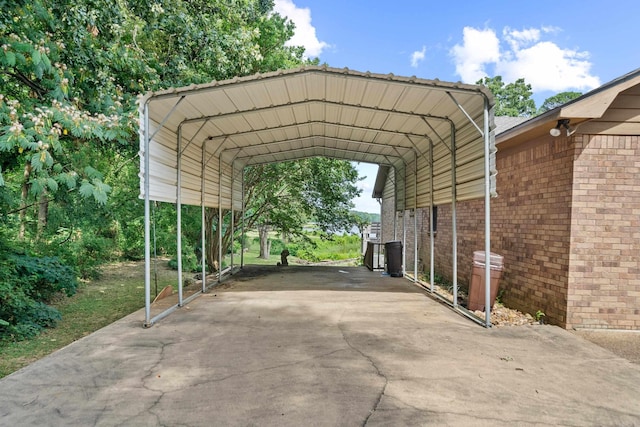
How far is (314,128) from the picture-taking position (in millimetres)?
8422

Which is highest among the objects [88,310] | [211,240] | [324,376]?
[211,240]

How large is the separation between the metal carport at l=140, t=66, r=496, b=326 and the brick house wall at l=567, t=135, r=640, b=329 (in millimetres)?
1095

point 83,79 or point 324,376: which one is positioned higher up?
point 83,79

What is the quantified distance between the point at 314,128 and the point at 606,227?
546 cm

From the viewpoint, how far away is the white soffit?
5.25 metres

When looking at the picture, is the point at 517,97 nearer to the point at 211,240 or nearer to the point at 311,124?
the point at 211,240

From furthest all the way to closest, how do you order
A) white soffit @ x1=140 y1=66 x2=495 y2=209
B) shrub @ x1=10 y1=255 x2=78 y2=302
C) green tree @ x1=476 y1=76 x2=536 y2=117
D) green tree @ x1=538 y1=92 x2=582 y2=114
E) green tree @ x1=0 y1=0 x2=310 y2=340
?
green tree @ x1=476 y1=76 x2=536 y2=117
green tree @ x1=538 y1=92 x2=582 y2=114
shrub @ x1=10 y1=255 x2=78 y2=302
white soffit @ x1=140 y1=66 x2=495 y2=209
green tree @ x1=0 y1=0 x2=310 y2=340

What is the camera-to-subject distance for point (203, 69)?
9031mm

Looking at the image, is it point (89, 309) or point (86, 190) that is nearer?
point (86, 190)

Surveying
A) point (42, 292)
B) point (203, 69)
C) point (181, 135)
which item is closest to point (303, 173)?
point (203, 69)

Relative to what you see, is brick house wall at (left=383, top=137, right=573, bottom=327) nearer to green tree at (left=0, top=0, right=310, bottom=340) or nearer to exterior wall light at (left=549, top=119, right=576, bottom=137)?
exterior wall light at (left=549, top=119, right=576, bottom=137)

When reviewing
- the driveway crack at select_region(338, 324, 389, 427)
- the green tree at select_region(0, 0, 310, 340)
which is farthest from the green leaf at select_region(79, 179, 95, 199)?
the driveway crack at select_region(338, 324, 389, 427)

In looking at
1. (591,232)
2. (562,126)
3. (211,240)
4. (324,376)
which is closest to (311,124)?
(562,126)

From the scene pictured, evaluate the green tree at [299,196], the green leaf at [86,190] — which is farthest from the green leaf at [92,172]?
the green tree at [299,196]
